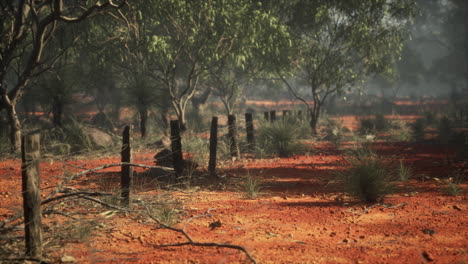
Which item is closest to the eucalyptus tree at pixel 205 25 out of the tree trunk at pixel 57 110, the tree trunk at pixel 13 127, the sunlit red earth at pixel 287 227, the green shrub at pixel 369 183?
the tree trunk at pixel 57 110

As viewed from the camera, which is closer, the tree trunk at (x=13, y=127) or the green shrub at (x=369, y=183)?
the green shrub at (x=369, y=183)

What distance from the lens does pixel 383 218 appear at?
503 centimetres

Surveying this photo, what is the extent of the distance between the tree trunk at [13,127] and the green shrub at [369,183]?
9.21 m

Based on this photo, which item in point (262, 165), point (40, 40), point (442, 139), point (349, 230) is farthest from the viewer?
point (442, 139)

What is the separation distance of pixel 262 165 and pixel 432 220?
526 centimetres

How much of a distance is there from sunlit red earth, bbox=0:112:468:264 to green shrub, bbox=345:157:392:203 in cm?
18

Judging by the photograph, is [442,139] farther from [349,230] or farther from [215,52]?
[349,230]

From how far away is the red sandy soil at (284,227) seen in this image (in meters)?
3.82

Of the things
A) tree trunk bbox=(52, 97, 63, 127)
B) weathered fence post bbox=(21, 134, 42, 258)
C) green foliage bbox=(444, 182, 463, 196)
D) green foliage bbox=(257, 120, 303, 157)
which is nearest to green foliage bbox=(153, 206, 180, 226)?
weathered fence post bbox=(21, 134, 42, 258)

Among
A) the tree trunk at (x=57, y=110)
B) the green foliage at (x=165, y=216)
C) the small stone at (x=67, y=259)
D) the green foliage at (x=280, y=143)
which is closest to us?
the small stone at (x=67, y=259)

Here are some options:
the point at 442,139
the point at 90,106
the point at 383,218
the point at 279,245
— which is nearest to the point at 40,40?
the point at 279,245

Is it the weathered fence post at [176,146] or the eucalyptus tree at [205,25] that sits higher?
the eucalyptus tree at [205,25]

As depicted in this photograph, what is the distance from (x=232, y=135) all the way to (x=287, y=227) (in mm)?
5065

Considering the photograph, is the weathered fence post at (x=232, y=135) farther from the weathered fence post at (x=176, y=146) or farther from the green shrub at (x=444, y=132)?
the green shrub at (x=444, y=132)
